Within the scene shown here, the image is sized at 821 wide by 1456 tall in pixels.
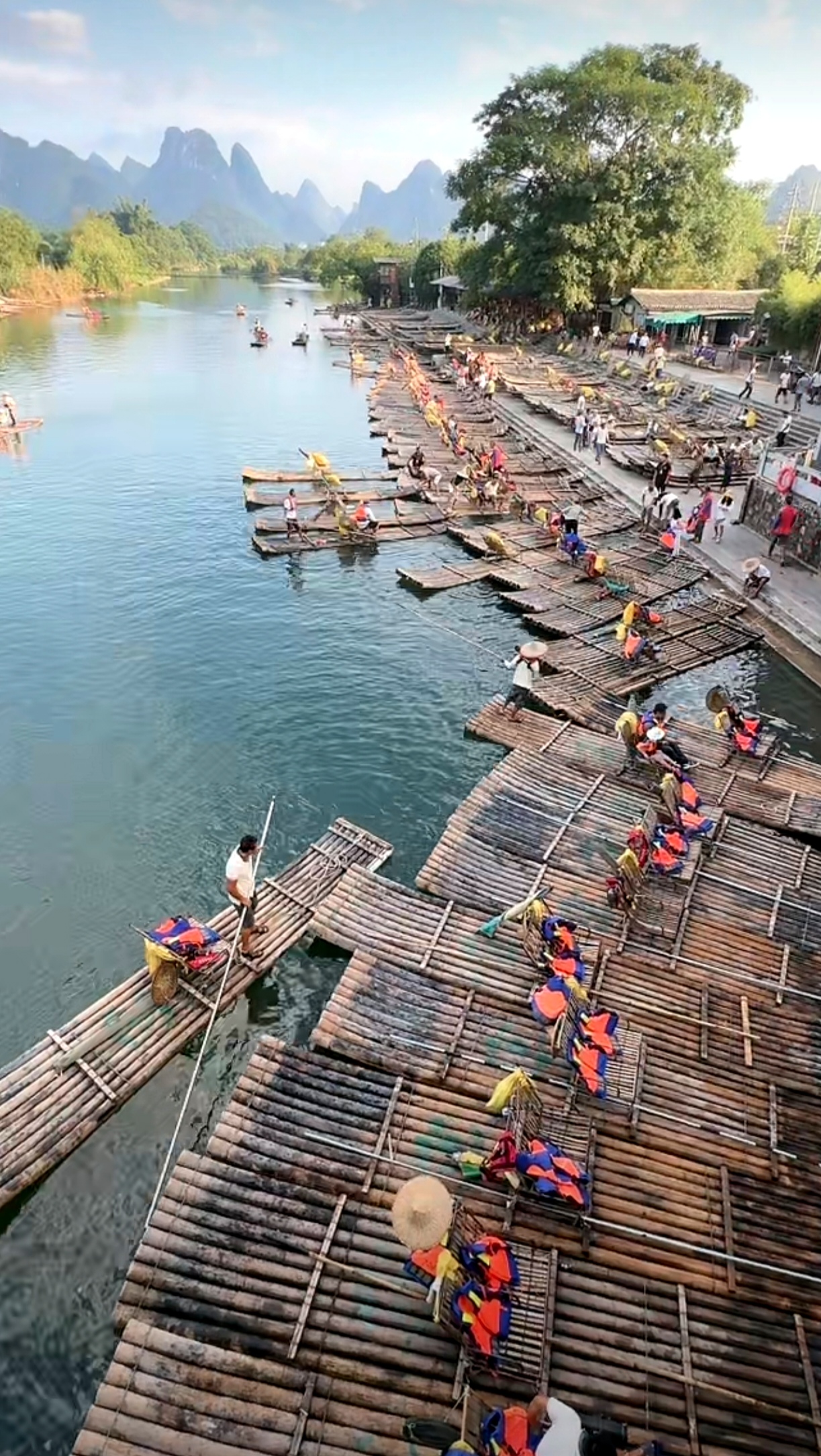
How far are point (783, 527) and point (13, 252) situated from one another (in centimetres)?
10970

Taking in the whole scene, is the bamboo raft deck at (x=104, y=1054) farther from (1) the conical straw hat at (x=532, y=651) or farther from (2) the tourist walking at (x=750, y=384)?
(2) the tourist walking at (x=750, y=384)

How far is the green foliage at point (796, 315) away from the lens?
45.6 meters

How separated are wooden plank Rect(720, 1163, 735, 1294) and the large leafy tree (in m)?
63.1

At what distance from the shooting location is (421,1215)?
24.3ft

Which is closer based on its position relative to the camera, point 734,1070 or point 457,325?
point 734,1070

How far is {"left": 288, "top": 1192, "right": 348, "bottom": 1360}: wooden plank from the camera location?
7.82m

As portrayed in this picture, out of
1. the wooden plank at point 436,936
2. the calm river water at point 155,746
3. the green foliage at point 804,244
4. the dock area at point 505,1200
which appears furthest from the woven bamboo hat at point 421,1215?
the green foliage at point 804,244

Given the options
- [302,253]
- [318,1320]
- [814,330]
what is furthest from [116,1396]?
[302,253]

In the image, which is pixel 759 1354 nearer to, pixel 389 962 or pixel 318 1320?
pixel 318 1320

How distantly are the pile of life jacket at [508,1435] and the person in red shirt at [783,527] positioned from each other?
25.2 metres

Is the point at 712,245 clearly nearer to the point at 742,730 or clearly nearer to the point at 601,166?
the point at 601,166

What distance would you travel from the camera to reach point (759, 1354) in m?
8.12

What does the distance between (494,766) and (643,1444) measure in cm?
1259

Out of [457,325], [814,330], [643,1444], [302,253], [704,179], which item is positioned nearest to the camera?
[643,1444]
